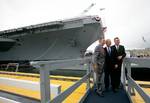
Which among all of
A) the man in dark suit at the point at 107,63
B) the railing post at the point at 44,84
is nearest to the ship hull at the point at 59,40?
the man in dark suit at the point at 107,63

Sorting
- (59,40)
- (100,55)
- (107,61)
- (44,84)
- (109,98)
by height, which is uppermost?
(59,40)

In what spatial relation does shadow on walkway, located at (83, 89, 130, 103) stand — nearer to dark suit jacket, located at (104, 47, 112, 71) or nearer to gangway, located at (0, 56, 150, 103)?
gangway, located at (0, 56, 150, 103)

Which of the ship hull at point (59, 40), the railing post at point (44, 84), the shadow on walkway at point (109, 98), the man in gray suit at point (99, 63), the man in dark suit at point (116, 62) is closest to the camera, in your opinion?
the railing post at point (44, 84)

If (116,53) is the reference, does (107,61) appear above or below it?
below

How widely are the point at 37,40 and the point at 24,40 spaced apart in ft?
5.15

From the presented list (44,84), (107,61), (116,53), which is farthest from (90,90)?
(44,84)

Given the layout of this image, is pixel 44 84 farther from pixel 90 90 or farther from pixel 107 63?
pixel 107 63

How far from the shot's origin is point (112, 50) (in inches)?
223

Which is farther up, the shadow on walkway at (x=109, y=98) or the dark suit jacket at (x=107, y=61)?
the dark suit jacket at (x=107, y=61)

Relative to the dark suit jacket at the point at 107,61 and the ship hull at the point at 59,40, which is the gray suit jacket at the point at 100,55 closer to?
the dark suit jacket at the point at 107,61

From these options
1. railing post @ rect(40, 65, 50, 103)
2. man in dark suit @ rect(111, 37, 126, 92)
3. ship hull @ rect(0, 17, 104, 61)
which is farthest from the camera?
ship hull @ rect(0, 17, 104, 61)

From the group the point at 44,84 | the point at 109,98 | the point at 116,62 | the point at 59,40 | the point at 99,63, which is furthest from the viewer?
the point at 59,40

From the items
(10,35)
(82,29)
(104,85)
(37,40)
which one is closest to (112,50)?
(104,85)

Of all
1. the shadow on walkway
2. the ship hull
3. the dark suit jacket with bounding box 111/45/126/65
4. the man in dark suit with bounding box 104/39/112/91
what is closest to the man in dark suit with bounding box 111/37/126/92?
the dark suit jacket with bounding box 111/45/126/65
